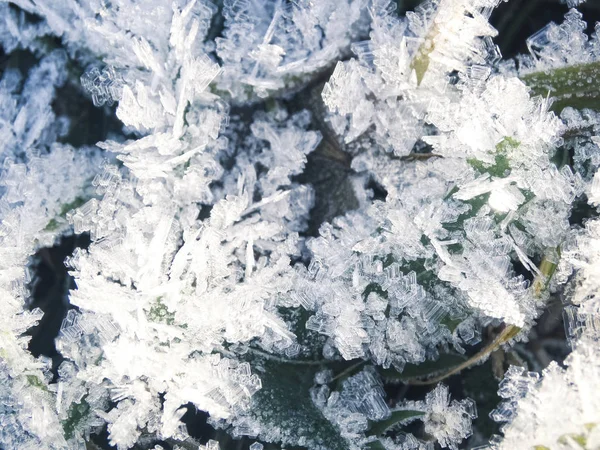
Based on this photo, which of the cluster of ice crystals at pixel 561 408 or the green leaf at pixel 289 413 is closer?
the cluster of ice crystals at pixel 561 408

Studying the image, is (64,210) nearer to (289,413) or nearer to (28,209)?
(28,209)

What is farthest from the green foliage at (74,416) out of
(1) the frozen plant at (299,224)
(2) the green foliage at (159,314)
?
(2) the green foliage at (159,314)

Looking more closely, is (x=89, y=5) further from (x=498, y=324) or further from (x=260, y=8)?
(x=498, y=324)

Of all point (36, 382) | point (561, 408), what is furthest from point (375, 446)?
point (36, 382)

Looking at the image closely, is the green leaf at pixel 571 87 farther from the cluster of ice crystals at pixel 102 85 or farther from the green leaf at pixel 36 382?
the green leaf at pixel 36 382

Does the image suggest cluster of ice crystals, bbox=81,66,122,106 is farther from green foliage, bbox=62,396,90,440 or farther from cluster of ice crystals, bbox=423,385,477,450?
cluster of ice crystals, bbox=423,385,477,450

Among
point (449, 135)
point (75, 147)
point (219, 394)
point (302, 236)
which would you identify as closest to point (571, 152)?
point (449, 135)
